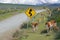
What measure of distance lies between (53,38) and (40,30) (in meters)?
3.59

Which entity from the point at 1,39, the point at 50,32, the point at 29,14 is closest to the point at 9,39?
the point at 1,39

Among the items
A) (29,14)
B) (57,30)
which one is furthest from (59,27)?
(29,14)

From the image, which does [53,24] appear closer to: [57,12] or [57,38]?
[57,38]

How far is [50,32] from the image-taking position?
55.3ft

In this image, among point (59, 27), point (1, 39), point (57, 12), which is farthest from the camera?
point (57, 12)

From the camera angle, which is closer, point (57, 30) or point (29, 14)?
point (29, 14)

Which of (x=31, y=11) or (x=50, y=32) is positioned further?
(x=50, y=32)

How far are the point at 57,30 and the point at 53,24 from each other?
0.53 meters

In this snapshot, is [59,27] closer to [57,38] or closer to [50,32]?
[50,32]

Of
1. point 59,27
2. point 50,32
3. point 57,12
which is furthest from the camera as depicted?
point 57,12

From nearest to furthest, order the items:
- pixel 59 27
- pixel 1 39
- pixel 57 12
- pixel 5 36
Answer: pixel 1 39 < pixel 5 36 < pixel 59 27 < pixel 57 12

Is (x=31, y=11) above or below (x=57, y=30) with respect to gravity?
above

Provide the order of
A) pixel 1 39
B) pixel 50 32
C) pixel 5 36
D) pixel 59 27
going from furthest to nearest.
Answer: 1. pixel 59 27
2. pixel 50 32
3. pixel 5 36
4. pixel 1 39

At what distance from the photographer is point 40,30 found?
1791cm
